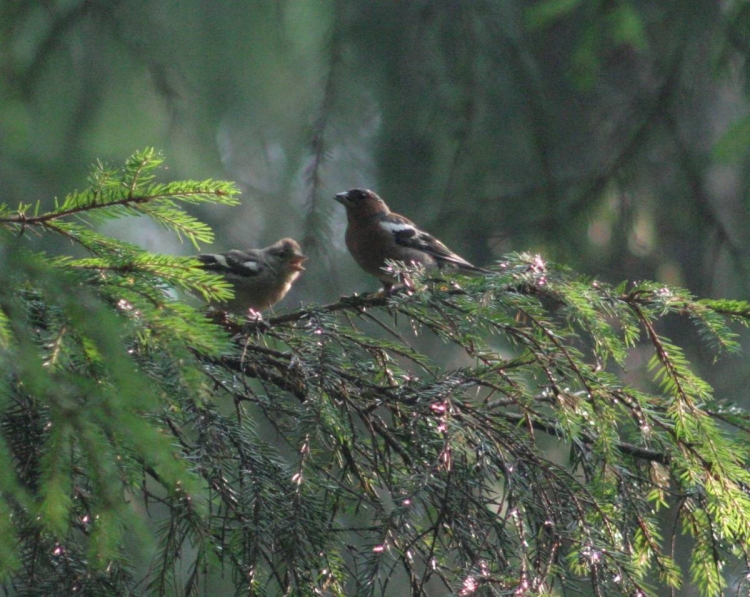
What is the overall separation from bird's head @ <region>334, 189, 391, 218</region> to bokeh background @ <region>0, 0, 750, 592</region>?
286 mm

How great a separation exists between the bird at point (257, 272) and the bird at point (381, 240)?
43cm

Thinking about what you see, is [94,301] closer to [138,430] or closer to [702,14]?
[138,430]

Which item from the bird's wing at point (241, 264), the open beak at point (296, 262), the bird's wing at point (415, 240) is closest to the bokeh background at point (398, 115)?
the bird's wing at point (415, 240)

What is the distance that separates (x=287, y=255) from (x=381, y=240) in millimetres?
581

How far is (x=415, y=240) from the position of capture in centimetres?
502

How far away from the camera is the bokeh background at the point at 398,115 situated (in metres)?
4.89

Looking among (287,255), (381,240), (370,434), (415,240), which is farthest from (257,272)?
(370,434)

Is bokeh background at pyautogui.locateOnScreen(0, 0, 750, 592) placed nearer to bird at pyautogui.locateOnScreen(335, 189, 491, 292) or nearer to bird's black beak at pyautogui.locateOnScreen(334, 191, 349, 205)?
bird's black beak at pyautogui.locateOnScreen(334, 191, 349, 205)

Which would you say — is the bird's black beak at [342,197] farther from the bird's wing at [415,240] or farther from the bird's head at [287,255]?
the bird's head at [287,255]

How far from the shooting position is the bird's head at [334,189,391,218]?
199 inches

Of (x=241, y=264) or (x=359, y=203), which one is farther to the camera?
(x=359, y=203)

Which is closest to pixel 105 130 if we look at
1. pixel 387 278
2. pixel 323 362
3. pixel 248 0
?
pixel 248 0

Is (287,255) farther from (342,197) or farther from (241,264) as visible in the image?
(342,197)

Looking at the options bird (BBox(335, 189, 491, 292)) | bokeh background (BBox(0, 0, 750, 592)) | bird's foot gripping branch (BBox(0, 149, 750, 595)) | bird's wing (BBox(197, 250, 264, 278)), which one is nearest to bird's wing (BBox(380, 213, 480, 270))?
bird (BBox(335, 189, 491, 292))
